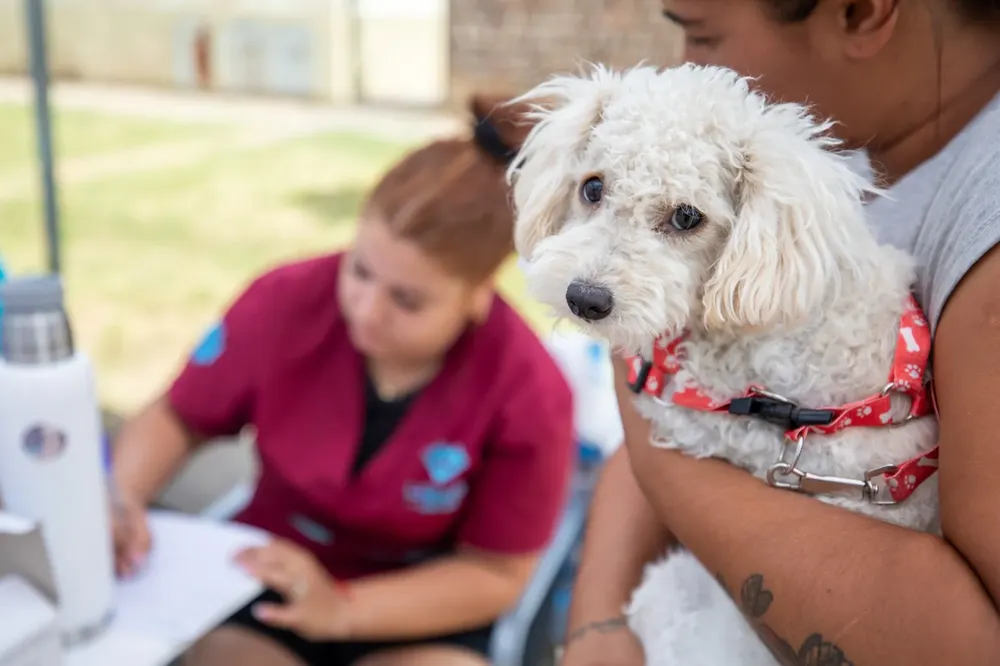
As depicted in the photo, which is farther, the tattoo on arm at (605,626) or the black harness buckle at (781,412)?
the tattoo on arm at (605,626)

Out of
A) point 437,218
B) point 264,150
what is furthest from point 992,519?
point 264,150

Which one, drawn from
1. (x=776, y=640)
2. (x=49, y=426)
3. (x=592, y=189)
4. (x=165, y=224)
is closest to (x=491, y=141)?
(x=592, y=189)

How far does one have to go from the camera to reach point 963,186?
0.70m

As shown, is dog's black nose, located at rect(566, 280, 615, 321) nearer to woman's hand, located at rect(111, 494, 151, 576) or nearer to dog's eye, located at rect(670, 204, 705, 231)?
dog's eye, located at rect(670, 204, 705, 231)

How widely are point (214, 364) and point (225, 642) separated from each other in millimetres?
468

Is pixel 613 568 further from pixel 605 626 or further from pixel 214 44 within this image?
pixel 214 44

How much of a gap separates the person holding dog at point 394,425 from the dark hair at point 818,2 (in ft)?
2.25

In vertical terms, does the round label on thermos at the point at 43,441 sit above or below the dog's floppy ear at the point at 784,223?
below

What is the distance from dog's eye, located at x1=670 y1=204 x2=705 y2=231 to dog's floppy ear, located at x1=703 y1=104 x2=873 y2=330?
0.10 ft

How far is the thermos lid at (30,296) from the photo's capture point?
2.88 ft

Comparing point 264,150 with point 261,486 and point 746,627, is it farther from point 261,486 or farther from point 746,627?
point 746,627

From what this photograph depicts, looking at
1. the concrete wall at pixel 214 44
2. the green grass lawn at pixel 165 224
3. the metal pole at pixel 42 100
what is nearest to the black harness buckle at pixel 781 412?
the metal pole at pixel 42 100

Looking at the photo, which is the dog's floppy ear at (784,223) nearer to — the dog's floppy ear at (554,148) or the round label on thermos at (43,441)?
→ the dog's floppy ear at (554,148)

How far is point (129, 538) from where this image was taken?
119 cm
